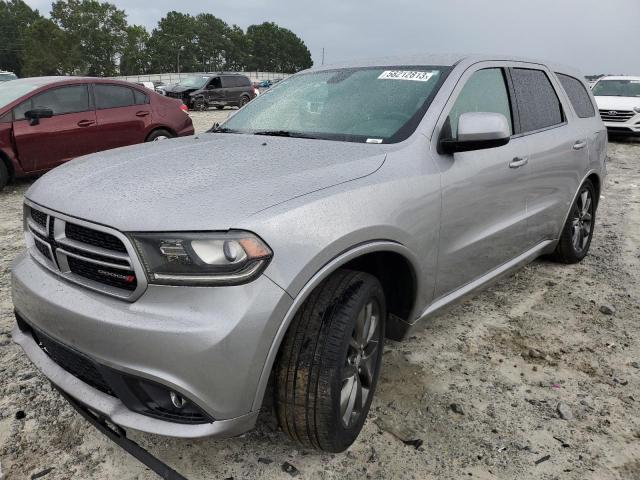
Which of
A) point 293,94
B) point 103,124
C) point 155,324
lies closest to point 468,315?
point 293,94

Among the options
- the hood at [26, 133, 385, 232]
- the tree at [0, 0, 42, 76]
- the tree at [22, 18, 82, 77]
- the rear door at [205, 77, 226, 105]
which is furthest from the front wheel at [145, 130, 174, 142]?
the tree at [0, 0, 42, 76]

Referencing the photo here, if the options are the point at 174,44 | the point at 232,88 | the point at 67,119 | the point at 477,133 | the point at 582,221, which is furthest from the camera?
the point at 174,44

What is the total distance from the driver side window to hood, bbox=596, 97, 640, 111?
11.6 meters

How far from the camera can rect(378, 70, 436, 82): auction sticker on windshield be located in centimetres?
287

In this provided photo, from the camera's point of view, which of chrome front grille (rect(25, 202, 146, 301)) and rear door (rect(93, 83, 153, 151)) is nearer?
chrome front grille (rect(25, 202, 146, 301))

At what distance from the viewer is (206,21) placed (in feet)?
380

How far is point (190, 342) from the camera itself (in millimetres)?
1652

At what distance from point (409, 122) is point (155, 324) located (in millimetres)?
1566

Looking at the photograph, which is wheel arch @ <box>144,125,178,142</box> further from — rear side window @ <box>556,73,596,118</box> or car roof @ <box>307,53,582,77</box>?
rear side window @ <box>556,73,596,118</box>

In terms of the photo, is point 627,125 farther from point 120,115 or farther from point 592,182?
point 120,115

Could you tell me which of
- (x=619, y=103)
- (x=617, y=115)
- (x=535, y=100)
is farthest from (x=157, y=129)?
(x=619, y=103)

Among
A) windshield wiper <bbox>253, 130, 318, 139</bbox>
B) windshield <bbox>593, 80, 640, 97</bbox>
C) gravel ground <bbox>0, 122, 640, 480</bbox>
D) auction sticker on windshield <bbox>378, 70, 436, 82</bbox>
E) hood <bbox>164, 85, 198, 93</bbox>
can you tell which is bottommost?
gravel ground <bbox>0, 122, 640, 480</bbox>

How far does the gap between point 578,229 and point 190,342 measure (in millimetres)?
3829

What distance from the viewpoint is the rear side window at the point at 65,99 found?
22.7 feet
